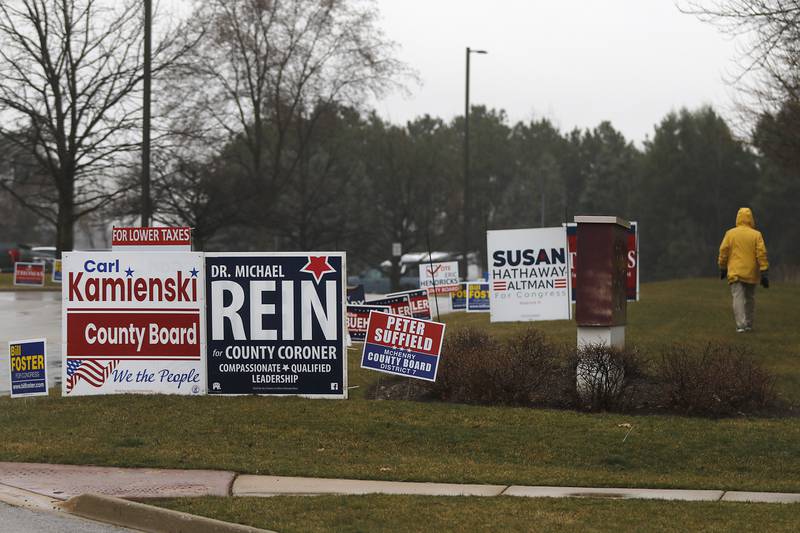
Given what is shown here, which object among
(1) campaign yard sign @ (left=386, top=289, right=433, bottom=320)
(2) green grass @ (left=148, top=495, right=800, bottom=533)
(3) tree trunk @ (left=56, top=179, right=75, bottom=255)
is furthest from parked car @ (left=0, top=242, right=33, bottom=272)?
(2) green grass @ (left=148, top=495, right=800, bottom=533)

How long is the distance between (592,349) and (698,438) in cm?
186

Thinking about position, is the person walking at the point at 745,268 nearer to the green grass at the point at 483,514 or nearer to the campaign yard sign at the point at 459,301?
the green grass at the point at 483,514

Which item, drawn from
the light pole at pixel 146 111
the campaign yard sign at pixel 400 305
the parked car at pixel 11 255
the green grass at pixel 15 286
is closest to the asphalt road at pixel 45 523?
the campaign yard sign at pixel 400 305

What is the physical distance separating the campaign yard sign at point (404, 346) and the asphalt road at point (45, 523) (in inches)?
192

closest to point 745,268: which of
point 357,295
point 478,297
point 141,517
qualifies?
point 357,295

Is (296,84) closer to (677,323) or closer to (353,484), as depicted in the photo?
(677,323)

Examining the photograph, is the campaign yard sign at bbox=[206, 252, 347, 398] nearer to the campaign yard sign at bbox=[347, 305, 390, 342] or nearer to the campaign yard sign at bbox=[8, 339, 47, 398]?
the campaign yard sign at bbox=[8, 339, 47, 398]

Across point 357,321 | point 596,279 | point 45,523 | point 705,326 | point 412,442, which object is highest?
point 596,279

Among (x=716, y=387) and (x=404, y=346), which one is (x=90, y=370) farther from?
(x=716, y=387)

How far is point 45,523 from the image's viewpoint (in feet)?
25.1

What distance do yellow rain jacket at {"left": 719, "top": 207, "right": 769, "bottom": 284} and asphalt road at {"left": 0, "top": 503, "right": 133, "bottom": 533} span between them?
11.7m

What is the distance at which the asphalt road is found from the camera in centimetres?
746

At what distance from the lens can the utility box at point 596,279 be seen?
12.5 meters

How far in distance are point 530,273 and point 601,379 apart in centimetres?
470
